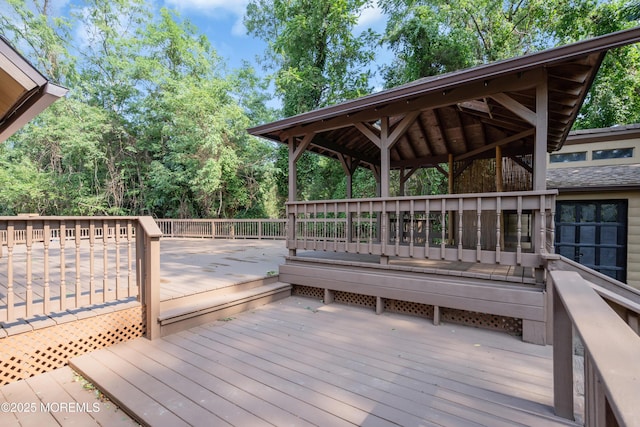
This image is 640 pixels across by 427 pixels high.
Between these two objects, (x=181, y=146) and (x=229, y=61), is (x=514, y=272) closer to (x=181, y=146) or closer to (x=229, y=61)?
(x=181, y=146)

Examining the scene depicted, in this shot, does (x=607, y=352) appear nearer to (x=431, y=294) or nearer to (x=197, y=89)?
(x=431, y=294)

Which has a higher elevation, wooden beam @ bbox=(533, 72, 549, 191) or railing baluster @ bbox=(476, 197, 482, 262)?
wooden beam @ bbox=(533, 72, 549, 191)

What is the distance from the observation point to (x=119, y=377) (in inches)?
93.3

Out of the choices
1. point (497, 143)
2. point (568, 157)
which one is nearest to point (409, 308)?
point (497, 143)

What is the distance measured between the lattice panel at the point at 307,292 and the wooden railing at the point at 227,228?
6463 mm

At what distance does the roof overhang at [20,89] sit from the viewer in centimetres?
240

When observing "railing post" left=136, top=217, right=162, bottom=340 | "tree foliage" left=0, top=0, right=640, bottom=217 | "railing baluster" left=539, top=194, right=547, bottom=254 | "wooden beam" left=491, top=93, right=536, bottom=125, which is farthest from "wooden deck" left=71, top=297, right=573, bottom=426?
"tree foliage" left=0, top=0, right=640, bottom=217

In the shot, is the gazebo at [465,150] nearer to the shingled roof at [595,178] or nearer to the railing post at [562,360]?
the shingled roof at [595,178]

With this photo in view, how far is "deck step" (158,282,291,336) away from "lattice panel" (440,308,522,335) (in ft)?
8.36

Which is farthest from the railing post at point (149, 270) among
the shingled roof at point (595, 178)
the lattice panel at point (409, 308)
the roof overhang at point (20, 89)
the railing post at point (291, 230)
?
the shingled roof at point (595, 178)

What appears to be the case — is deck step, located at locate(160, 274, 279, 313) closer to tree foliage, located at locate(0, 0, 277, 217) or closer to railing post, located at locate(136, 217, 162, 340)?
railing post, located at locate(136, 217, 162, 340)

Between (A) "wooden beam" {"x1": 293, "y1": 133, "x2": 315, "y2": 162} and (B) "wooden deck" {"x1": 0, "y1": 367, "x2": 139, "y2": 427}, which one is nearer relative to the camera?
(B) "wooden deck" {"x1": 0, "y1": 367, "x2": 139, "y2": 427}

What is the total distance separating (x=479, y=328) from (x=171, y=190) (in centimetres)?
1572

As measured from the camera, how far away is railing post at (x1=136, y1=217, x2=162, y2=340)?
3.08 metres
